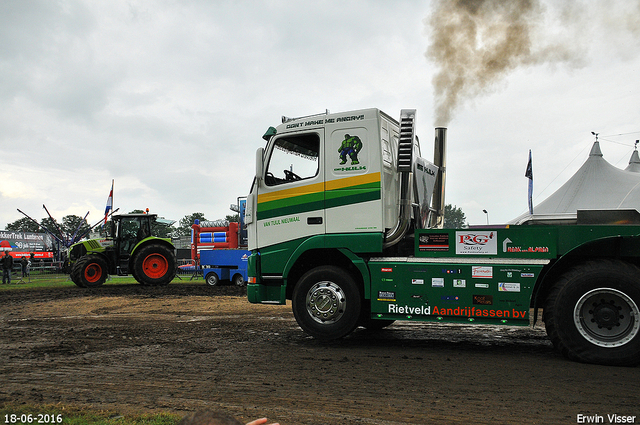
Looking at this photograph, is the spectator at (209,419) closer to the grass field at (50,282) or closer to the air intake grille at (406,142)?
the air intake grille at (406,142)

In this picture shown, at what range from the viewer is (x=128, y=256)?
2042 centimetres

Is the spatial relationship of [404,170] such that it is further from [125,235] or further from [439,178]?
[125,235]

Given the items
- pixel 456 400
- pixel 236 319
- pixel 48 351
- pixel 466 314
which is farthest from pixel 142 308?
pixel 456 400

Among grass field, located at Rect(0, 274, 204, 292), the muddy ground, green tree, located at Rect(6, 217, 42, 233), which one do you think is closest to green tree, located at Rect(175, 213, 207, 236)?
green tree, located at Rect(6, 217, 42, 233)

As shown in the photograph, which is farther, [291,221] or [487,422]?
[291,221]

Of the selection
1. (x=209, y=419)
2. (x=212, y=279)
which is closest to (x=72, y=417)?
(x=209, y=419)

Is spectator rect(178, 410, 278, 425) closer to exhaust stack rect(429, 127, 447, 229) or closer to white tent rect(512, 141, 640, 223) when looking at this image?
exhaust stack rect(429, 127, 447, 229)

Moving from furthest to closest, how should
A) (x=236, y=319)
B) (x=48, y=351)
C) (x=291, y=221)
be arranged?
(x=236, y=319), (x=291, y=221), (x=48, y=351)

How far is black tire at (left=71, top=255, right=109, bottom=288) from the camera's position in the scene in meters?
19.8

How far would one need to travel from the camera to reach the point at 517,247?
6754mm

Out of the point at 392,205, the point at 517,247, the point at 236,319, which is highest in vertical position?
the point at 392,205

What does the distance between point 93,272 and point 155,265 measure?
8.10 ft

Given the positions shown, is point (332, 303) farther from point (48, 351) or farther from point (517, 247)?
Answer: point (48, 351)

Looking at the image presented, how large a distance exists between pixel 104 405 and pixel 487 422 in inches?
131
